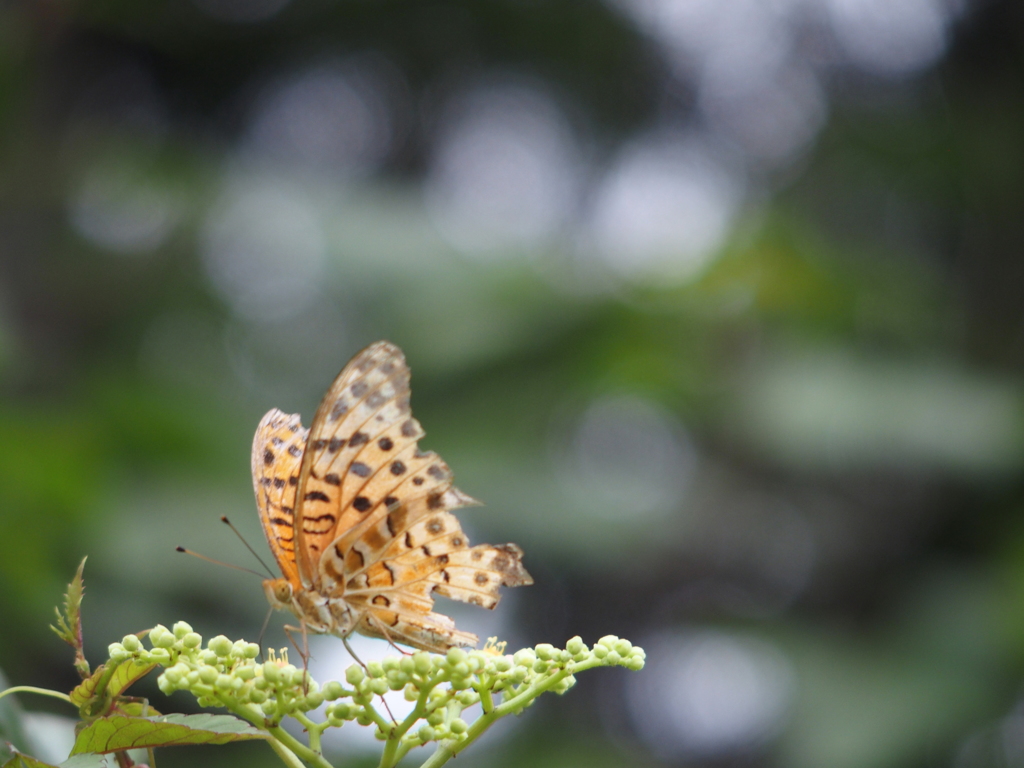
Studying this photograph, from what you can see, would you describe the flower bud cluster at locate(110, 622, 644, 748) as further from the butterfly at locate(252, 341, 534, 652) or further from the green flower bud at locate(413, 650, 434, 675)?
the butterfly at locate(252, 341, 534, 652)

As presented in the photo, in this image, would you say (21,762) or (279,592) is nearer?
(21,762)

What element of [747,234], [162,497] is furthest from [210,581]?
[747,234]

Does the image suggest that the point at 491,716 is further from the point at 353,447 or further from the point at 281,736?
the point at 353,447

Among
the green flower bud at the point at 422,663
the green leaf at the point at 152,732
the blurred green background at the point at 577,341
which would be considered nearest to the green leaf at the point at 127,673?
the green leaf at the point at 152,732

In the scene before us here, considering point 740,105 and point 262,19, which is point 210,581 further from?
point 740,105

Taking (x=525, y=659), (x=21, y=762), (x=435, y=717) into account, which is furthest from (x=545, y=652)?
(x=21, y=762)

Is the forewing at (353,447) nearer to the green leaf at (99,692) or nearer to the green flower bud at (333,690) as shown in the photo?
the green flower bud at (333,690)
